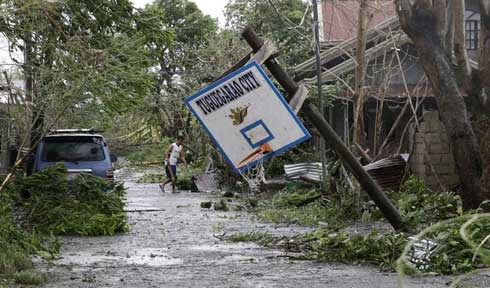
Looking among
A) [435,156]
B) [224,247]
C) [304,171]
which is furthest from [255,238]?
[304,171]

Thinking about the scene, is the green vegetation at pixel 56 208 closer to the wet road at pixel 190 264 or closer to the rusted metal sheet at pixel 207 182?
the wet road at pixel 190 264

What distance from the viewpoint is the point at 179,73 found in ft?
130

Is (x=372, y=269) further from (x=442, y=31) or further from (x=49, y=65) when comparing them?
(x=49, y=65)

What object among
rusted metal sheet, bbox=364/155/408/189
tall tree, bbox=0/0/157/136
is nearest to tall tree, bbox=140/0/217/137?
tall tree, bbox=0/0/157/136

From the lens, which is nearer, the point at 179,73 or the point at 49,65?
the point at 49,65

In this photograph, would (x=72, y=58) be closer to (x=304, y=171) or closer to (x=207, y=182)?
(x=304, y=171)

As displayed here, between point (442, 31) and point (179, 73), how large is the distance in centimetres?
2752

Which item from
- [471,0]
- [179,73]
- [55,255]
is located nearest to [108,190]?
[55,255]

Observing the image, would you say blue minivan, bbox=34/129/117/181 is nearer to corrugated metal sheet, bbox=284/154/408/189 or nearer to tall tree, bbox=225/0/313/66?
corrugated metal sheet, bbox=284/154/408/189

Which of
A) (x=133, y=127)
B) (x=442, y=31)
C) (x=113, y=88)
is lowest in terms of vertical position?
(x=133, y=127)

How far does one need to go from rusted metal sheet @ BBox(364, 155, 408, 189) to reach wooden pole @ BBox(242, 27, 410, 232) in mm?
7110

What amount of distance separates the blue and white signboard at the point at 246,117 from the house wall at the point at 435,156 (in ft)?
28.2

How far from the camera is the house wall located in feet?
57.1

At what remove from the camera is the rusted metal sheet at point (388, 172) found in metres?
18.8
